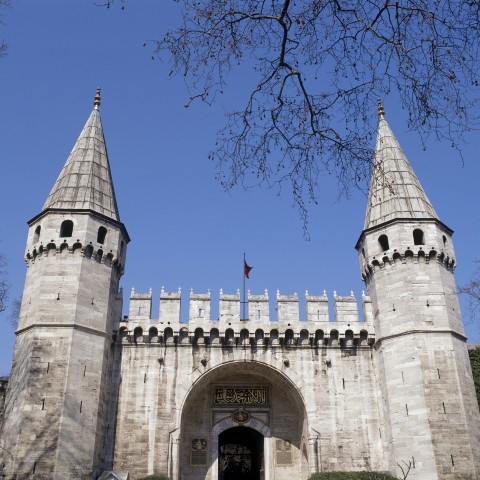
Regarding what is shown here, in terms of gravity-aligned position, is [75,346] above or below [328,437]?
above

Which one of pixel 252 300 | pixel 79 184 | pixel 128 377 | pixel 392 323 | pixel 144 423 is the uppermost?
pixel 79 184

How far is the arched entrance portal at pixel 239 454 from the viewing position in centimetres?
2183

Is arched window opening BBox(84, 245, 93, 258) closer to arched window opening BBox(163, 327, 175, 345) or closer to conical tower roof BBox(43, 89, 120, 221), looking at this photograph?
conical tower roof BBox(43, 89, 120, 221)

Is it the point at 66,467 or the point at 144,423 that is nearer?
the point at 66,467

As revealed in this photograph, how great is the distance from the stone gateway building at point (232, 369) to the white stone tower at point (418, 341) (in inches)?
1.9

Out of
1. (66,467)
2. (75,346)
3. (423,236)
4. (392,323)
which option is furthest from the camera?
(423,236)

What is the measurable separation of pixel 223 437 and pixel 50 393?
7750mm

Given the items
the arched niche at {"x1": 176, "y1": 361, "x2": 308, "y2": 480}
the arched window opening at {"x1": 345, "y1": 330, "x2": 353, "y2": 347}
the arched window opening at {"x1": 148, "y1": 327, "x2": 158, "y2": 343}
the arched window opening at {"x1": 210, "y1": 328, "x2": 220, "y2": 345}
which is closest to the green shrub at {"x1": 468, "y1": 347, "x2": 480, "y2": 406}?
the arched window opening at {"x1": 345, "y1": 330, "x2": 353, "y2": 347}

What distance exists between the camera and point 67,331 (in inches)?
720

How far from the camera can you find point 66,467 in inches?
653

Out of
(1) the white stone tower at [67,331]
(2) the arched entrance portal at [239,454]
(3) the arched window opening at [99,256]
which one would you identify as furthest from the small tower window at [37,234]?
(2) the arched entrance portal at [239,454]

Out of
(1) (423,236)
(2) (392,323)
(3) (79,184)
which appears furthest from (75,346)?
(1) (423,236)

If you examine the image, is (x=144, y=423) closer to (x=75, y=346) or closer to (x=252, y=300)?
(x=75, y=346)

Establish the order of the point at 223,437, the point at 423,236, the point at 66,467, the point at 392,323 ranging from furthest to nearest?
the point at 223,437 → the point at 423,236 → the point at 392,323 → the point at 66,467
